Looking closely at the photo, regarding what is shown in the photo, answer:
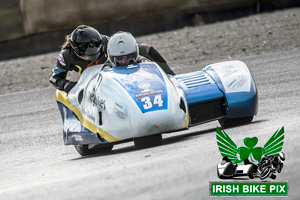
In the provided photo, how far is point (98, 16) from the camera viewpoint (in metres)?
14.8

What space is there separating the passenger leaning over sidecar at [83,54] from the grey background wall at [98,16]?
7000 millimetres

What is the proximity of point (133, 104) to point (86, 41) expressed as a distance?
4.75 ft

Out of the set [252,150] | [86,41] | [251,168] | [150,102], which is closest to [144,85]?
[150,102]

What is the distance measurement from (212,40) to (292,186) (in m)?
10.3

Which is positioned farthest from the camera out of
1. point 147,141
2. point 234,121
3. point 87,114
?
point 234,121

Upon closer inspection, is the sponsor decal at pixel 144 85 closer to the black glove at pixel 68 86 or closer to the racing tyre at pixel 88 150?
the racing tyre at pixel 88 150

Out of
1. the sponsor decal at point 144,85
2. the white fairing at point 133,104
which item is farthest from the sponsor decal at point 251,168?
the sponsor decal at point 144,85

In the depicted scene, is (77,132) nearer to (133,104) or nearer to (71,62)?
(71,62)

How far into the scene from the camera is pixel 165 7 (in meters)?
15.0

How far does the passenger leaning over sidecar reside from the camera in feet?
23.3

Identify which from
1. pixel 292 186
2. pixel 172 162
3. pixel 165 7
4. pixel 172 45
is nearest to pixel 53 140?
pixel 172 162

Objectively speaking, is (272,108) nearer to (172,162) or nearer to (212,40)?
(172,162)

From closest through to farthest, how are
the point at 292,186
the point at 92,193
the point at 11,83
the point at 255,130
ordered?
the point at 292,186 < the point at 92,193 < the point at 255,130 < the point at 11,83

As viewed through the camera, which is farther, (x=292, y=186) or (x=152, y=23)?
(x=152, y=23)
